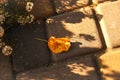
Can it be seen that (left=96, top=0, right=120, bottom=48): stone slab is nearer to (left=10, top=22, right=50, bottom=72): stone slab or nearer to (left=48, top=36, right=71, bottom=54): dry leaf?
(left=48, top=36, right=71, bottom=54): dry leaf

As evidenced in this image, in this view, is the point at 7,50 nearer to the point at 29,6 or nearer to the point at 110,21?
the point at 29,6

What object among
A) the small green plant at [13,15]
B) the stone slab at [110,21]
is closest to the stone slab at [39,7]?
the small green plant at [13,15]

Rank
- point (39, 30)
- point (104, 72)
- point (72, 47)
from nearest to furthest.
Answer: point (104, 72) < point (72, 47) < point (39, 30)

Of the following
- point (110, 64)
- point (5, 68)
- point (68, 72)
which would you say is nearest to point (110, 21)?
point (110, 64)

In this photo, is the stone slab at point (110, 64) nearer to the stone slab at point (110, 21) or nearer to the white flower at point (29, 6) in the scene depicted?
the stone slab at point (110, 21)

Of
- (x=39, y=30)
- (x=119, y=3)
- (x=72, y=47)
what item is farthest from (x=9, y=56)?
(x=119, y=3)

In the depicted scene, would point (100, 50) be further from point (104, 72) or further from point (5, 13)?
point (5, 13)
